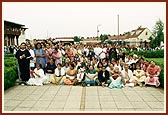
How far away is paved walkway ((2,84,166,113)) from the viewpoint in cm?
700

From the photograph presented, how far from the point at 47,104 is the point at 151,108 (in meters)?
2.77

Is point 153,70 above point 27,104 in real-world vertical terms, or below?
above

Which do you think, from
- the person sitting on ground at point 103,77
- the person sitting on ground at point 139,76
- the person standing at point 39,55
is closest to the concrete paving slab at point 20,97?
the person sitting on ground at point 103,77

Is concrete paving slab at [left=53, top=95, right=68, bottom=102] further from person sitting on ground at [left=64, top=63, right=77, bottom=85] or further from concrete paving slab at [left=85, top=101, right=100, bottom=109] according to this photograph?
person sitting on ground at [left=64, top=63, right=77, bottom=85]

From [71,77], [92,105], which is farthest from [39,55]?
[92,105]

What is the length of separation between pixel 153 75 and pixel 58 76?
3.66m

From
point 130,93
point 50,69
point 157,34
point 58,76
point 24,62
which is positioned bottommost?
point 130,93

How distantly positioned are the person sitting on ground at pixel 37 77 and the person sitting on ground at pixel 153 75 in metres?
3.97

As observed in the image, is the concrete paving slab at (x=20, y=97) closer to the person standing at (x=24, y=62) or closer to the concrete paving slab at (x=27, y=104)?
the concrete paving slab at (x=27, y=104)

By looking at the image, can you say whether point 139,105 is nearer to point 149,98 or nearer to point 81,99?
point 149,98

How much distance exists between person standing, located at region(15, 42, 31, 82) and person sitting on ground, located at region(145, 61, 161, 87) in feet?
15.2

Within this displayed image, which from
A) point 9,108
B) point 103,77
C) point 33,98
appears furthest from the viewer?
point 103,77

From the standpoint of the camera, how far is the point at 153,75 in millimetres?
10266

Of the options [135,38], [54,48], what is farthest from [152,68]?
[135,38]
